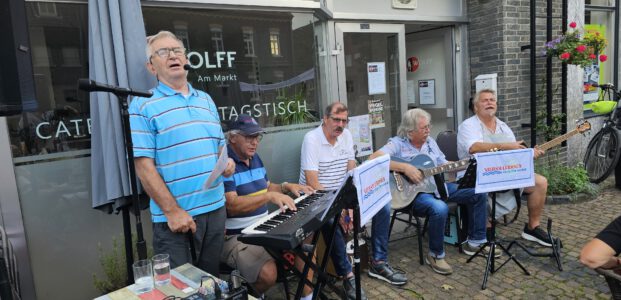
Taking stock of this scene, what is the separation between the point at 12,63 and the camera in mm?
1764

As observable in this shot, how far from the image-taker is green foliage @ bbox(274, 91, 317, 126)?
4168mm

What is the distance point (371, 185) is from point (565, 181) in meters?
4.11

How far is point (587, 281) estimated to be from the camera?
3246mm

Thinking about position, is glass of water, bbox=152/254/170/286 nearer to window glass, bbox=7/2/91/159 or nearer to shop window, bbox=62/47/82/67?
window glass, bbox=7/2/91/159

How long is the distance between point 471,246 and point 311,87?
222 centimetres

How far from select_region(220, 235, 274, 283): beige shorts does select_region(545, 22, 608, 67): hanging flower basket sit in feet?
15.1

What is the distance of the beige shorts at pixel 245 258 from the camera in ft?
8.53

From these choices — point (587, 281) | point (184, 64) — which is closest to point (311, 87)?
point (184, 64)

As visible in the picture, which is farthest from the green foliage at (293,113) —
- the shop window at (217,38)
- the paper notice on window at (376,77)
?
the paper notice on window at (376,77)

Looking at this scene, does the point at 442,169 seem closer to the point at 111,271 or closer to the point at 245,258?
the point at 245,258

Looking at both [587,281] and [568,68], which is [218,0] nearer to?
[587,281]

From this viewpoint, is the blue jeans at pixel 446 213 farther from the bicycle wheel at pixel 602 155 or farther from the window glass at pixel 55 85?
the bicycle wheel at pixel 602 155

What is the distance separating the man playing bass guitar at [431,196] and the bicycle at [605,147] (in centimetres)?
320

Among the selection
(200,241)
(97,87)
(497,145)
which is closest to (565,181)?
(497,145)
